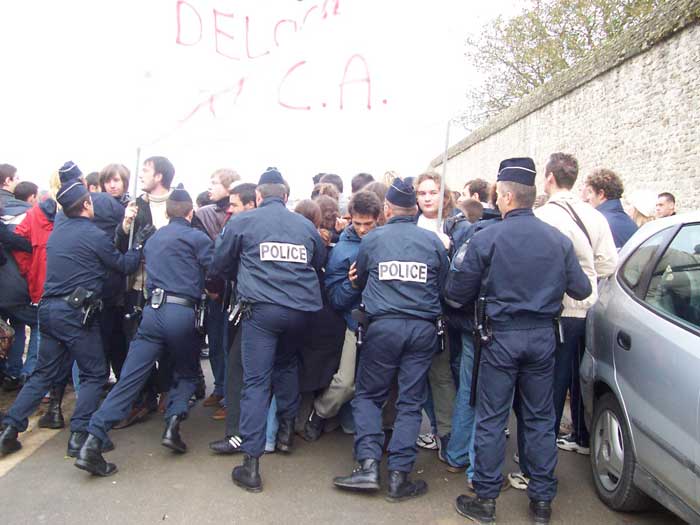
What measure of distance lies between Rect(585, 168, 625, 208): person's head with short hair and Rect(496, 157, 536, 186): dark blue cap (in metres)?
1.68

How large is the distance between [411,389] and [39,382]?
251 centimetres

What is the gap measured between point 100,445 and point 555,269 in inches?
113

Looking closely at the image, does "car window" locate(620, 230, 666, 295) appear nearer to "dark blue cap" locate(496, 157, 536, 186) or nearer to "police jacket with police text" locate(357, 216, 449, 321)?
"dark blue cap" locate(496, 157, 536, 186)

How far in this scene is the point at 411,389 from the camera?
12.1 feet

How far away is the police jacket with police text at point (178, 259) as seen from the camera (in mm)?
4160

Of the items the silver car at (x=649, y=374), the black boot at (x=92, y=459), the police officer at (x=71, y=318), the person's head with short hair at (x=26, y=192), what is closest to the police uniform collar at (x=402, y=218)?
the silver car at (x=649, y=374)

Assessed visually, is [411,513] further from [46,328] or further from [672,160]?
[672,160]

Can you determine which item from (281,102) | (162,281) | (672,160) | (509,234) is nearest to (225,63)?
(281,102)

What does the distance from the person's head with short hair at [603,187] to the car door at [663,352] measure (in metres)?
1.33

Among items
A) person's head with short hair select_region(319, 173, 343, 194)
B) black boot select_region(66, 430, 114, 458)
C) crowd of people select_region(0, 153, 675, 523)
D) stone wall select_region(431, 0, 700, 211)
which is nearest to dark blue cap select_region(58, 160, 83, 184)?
crowd of people select_region(0, 153, 675, 523)

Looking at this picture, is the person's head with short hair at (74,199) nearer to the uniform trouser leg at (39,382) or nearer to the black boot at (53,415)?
the uniform trouser leg at (39,382)

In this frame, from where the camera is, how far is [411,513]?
3.47 m

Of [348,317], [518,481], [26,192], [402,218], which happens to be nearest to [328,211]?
[348,317]

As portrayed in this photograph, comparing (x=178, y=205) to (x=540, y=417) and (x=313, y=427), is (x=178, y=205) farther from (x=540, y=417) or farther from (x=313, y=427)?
(x=540, y=417)
